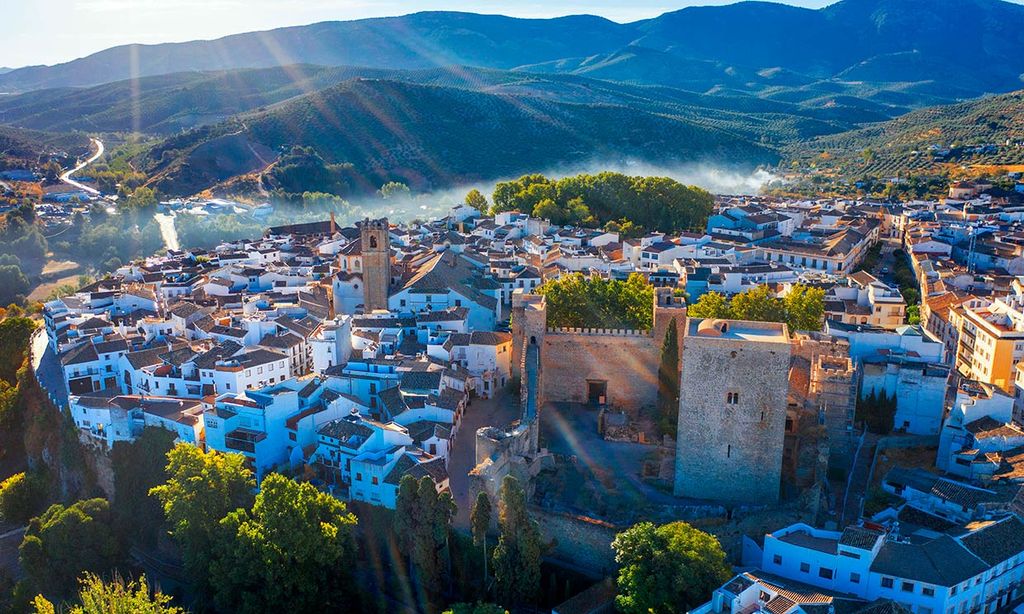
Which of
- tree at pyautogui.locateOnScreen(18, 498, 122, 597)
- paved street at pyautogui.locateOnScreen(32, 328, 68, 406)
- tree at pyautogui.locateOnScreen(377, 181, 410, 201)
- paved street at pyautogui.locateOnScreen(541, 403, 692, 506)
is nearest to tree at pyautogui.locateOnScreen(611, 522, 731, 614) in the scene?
paved street at pyautogui.locateOnScreen(541, 403, 692, 506)

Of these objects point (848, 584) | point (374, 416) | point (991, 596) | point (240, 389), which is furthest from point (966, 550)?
point (240, 389)

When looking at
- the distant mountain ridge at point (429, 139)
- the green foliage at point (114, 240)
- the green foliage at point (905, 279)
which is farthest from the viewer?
the distant mountain ridge at point (429, 139)

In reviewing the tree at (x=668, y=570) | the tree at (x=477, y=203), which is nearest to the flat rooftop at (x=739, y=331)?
the tree at (x=668, y=570)

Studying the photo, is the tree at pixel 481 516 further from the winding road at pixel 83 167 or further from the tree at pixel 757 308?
the winding road at pixel 83 167

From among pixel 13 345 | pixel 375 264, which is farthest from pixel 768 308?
pixel 13 345

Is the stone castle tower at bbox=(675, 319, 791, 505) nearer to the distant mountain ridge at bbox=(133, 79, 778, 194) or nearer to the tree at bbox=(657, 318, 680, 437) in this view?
the tree at bbox=(657, 318, 680, 437)

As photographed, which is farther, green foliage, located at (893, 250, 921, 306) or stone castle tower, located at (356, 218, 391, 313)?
green foliage, located at (893, 250, 921, 306)

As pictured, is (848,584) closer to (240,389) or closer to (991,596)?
(991,596)
